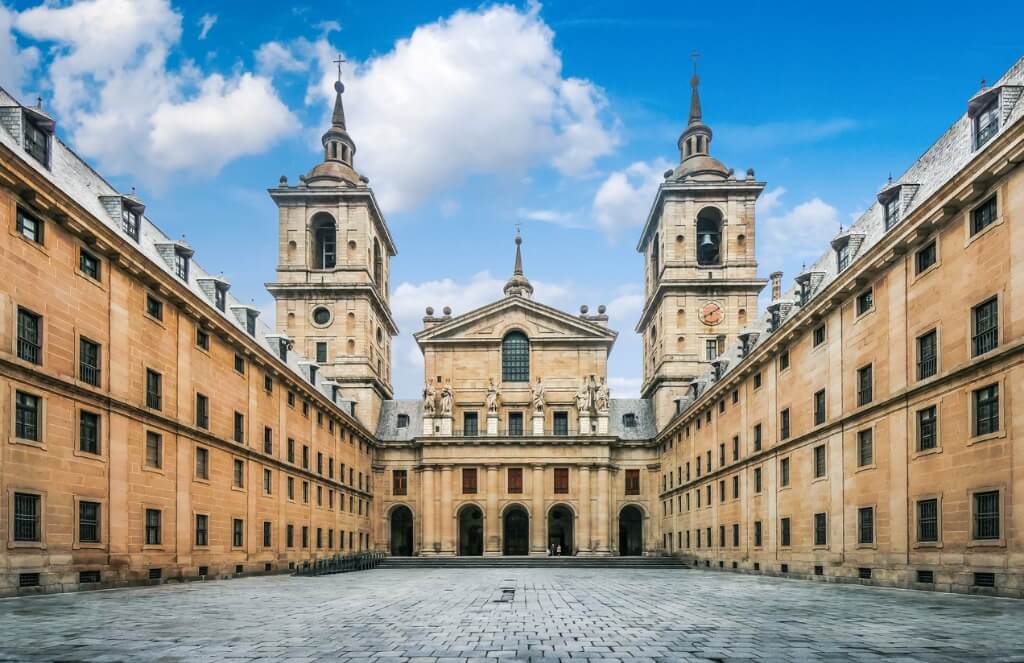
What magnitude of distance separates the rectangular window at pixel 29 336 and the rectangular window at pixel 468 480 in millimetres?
47020

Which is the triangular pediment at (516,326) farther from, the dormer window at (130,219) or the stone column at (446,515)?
the dormer window at (130,219)

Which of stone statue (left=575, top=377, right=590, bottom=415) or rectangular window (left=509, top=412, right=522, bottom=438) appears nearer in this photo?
stone statue (left=575, top=377, right=590, bottom=415)

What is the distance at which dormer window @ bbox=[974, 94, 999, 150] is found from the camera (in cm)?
2361

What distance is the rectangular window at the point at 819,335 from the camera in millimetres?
34438

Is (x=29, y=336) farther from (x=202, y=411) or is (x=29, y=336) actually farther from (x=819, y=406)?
(x=819, y=406)

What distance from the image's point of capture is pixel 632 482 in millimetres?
70750

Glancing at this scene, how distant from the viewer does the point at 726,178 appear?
231 ft

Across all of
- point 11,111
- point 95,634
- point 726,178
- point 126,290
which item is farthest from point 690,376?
point 95,634

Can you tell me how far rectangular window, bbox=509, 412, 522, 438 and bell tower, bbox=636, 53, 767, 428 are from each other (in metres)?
11.4

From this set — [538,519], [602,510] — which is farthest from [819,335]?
[538,519]

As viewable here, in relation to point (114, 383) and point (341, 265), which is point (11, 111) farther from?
point (341, 265)

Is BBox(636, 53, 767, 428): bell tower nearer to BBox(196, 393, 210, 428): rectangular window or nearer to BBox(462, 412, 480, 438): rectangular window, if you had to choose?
BBox(462, 412, 480, 438): rectangular window

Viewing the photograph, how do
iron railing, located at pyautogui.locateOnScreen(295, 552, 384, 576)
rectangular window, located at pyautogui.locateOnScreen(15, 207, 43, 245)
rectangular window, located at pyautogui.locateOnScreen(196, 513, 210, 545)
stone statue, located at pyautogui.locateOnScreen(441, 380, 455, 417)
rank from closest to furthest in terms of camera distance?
1. rectangular window, located at pyautogui.locateOnScreen(15, 207, 43, 245)
2. rectangular window, located at pyautogui.locateOnScreen(196, 513, 210, 545)
3. iron railing, located at pyautogui.locateOnScreen(295, 552, 384, 576)
4. stone statue, located at pyautogui.locateOnScreen(441, 380, 455, 417)

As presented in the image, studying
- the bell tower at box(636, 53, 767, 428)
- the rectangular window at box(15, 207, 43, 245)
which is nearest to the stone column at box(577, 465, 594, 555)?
the bell tower at box(636, 53, 767, 428)
